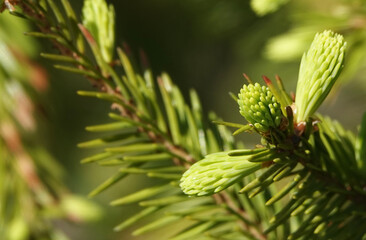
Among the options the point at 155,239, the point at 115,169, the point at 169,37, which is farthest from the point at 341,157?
the point at 115,169

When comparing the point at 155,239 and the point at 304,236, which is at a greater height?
Answer: the point at 155,239

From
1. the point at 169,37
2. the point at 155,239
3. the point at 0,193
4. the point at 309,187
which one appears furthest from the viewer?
the point at 169,37

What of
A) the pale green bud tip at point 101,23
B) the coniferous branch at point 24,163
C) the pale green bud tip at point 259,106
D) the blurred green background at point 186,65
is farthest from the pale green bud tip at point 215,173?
the coniferous branch at point 24,163

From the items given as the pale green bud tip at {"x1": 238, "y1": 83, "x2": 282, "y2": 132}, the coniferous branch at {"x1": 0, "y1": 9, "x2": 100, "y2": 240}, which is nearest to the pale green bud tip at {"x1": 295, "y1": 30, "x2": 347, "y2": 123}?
the pale green bud tip at {"x1": 238, "y1": 83, "x2": 282, "y2": 132}

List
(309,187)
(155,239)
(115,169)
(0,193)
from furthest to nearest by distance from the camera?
(115,169) < (155,239) < (0,193) < (309,187)

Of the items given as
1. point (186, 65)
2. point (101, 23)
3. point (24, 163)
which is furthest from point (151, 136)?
point (186, 65)

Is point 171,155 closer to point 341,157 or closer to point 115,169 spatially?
point 341,157

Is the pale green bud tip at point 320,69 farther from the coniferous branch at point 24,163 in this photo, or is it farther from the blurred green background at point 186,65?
the coniferous branch at point 24,163
